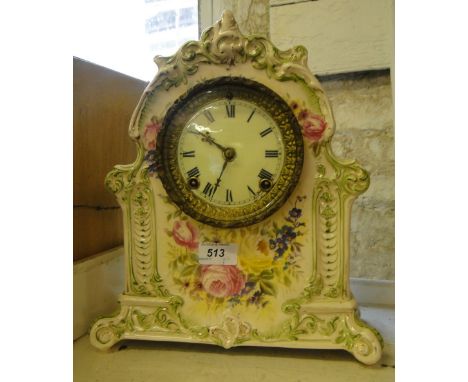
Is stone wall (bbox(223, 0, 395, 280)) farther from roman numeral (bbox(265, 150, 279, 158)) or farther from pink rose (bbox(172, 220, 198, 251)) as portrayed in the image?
pink rose (bbox(172, 220, 198, 251))

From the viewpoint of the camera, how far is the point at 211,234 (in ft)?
2.66

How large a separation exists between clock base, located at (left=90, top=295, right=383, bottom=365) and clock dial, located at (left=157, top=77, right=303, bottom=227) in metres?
0.21

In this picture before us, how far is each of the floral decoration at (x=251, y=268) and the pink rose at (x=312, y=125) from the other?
A: 132mm

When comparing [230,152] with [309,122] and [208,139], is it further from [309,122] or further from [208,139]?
[309,122]

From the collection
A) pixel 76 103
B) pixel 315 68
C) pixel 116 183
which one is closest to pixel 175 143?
pixel 116 183

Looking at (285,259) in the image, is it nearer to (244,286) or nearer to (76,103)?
(244,286)

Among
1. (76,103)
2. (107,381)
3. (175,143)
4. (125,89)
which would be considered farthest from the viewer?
(125,89)

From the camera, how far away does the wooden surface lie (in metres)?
0.92

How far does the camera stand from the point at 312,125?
2.53ft

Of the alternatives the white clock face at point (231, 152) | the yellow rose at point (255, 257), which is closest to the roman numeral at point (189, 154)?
the white clock face at point (231, 152)

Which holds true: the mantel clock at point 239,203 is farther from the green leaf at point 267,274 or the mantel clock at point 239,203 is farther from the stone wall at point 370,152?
the stone wall at point 370,152

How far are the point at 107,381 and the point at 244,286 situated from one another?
0.31m

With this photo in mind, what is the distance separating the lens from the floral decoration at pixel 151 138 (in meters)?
0.82

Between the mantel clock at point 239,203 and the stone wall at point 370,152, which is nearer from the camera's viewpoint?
the mantel clock at point 239,203
